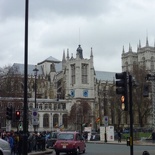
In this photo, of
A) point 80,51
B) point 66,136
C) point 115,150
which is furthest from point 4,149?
point 80,51

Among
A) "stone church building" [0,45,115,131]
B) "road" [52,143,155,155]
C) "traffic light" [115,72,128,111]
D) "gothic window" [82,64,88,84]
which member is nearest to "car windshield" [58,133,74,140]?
"road" [52,143,155,155]

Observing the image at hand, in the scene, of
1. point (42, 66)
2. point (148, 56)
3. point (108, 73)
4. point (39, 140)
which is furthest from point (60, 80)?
point (39, 140)

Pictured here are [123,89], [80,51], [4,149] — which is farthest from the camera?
[80,51]

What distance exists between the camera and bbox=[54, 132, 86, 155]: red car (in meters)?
24.5

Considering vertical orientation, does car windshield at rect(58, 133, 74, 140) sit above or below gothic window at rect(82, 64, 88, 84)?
below

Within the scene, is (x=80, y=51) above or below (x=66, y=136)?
above

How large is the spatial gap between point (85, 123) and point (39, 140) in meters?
67.4

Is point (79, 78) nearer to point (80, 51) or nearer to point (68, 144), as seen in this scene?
point (80, 51)

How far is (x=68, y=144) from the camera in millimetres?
24594

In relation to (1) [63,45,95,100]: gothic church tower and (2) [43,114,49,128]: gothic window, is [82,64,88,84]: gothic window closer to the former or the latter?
(1) [63,45,95,100]: gothic church tower

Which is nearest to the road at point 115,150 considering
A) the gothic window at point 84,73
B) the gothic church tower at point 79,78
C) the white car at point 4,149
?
the white car at point 4,149

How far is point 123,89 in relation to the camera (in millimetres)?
15242

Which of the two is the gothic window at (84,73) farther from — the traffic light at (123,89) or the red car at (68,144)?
the traffic light at (123,89)

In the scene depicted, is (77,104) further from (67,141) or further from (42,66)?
(67,141)
